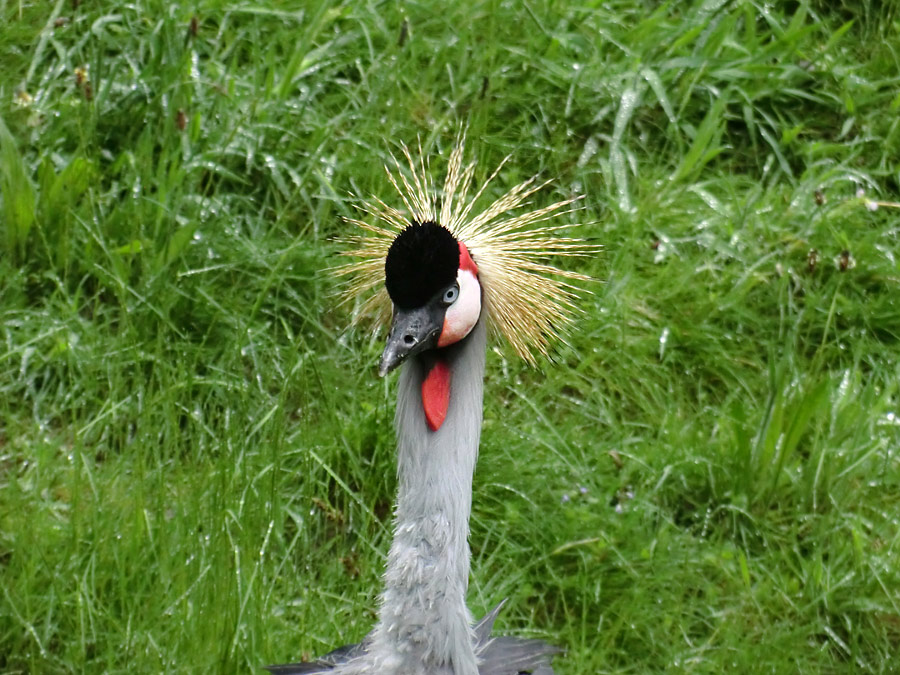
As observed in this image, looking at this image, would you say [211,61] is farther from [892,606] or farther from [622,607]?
[892,606]

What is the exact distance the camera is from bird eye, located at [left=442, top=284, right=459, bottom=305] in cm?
195

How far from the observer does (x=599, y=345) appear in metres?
3.19

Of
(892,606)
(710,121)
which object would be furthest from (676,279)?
(892,606)

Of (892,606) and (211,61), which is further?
(211,61)

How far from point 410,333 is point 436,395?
15 centimetres

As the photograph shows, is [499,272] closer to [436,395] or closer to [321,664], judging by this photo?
[436,395]

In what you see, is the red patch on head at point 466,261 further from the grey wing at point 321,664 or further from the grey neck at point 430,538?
the grey wing at point 321,664

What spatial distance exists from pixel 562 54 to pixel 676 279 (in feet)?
2.56

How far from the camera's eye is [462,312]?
6.56 ft

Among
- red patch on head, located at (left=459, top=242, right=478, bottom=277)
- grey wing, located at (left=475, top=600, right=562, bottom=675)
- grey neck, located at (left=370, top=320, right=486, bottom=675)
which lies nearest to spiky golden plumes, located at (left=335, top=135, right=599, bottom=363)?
red patch on head, located at (left=459, top=242, right=478, bottom=277)

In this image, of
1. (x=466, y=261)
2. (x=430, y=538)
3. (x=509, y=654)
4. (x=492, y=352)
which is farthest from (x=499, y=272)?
(x=492, y=352)

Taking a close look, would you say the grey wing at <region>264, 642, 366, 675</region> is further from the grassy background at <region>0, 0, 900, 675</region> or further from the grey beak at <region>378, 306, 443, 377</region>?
the grey beak at <region>378, 306, 443, 377</region>

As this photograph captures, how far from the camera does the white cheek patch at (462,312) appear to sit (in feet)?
6.48

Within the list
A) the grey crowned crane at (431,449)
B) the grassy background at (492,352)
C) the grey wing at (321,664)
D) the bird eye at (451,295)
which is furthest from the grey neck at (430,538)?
the grassy background at (492,352)
